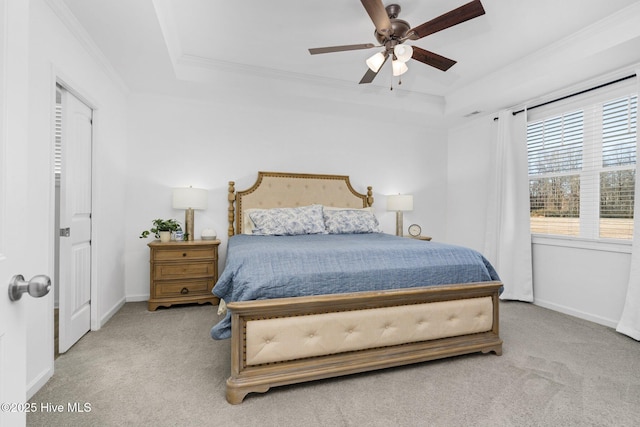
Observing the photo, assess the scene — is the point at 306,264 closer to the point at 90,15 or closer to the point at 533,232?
the point at 90,15

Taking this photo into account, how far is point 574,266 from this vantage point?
11.3 feet

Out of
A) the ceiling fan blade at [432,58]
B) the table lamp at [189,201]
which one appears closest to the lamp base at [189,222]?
the table lamp at [189,201]

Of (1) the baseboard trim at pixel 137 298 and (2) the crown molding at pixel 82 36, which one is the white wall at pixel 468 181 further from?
(2) the crown molding at pixel 82 36

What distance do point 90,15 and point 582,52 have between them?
159 inches

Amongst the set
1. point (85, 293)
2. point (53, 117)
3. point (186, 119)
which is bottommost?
point (85, 293)

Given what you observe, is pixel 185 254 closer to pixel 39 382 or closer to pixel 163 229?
pixel 163 229

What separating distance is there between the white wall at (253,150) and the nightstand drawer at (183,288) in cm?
51

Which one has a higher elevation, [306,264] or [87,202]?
[87,202]

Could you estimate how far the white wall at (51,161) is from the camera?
190 cm

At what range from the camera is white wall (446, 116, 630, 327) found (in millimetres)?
3119

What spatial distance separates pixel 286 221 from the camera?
12.3ft

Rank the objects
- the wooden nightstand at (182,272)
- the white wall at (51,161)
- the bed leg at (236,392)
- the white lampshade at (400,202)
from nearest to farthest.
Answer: the bed leg at (236,392) → the white wall at (51,161) → the wooden nightstand at (182,272) → the white lampshade at (400,202)

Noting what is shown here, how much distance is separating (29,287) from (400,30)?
8.80 ft

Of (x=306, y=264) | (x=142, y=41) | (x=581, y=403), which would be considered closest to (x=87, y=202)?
(x=142, y=41)
